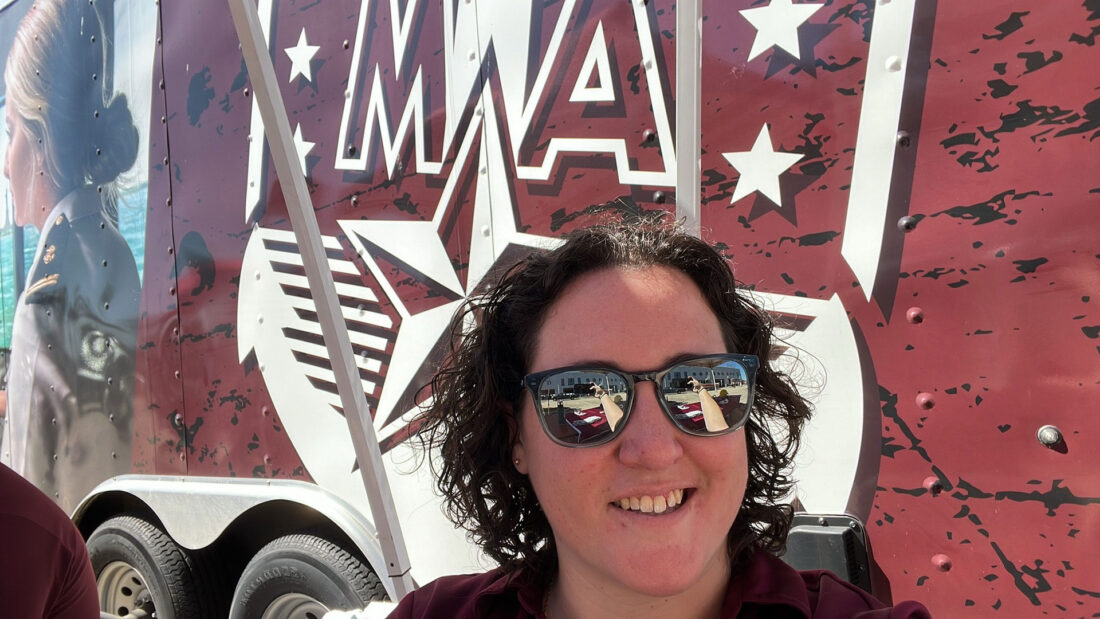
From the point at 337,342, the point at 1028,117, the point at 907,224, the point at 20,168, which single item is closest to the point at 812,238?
the point at 907,224

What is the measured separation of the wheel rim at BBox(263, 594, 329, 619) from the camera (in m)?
2.79

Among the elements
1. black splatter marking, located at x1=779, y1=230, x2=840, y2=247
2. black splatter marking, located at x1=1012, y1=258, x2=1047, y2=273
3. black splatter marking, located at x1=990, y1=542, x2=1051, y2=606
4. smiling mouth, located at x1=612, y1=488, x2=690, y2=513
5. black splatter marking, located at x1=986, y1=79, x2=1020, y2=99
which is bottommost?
black splatter marking, located at x1=990, y1=542, x2=1051, y2=606

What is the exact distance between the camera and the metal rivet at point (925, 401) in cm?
157

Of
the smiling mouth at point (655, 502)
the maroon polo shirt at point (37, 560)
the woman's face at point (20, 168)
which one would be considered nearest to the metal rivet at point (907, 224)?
the smiling mouth at point (655, 502)

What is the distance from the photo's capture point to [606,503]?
3.52 feet

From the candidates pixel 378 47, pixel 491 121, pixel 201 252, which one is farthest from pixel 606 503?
pixel 201 252

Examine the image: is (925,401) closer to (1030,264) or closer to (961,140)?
(1030,264)

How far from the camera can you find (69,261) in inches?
148

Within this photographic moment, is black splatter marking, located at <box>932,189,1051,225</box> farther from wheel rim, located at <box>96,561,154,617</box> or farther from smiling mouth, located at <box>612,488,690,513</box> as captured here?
wheel rim, located at <box>96,561,154,617</box>

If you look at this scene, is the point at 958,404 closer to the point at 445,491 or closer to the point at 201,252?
the point at 445,491

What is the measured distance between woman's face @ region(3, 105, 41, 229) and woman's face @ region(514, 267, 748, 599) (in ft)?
12.5

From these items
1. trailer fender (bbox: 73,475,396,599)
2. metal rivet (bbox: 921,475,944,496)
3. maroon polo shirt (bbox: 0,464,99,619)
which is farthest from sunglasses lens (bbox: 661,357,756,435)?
trailer fender (bbox: 73,475,396,599)

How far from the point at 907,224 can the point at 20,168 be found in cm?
413

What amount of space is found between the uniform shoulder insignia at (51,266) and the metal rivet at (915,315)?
138 inches
